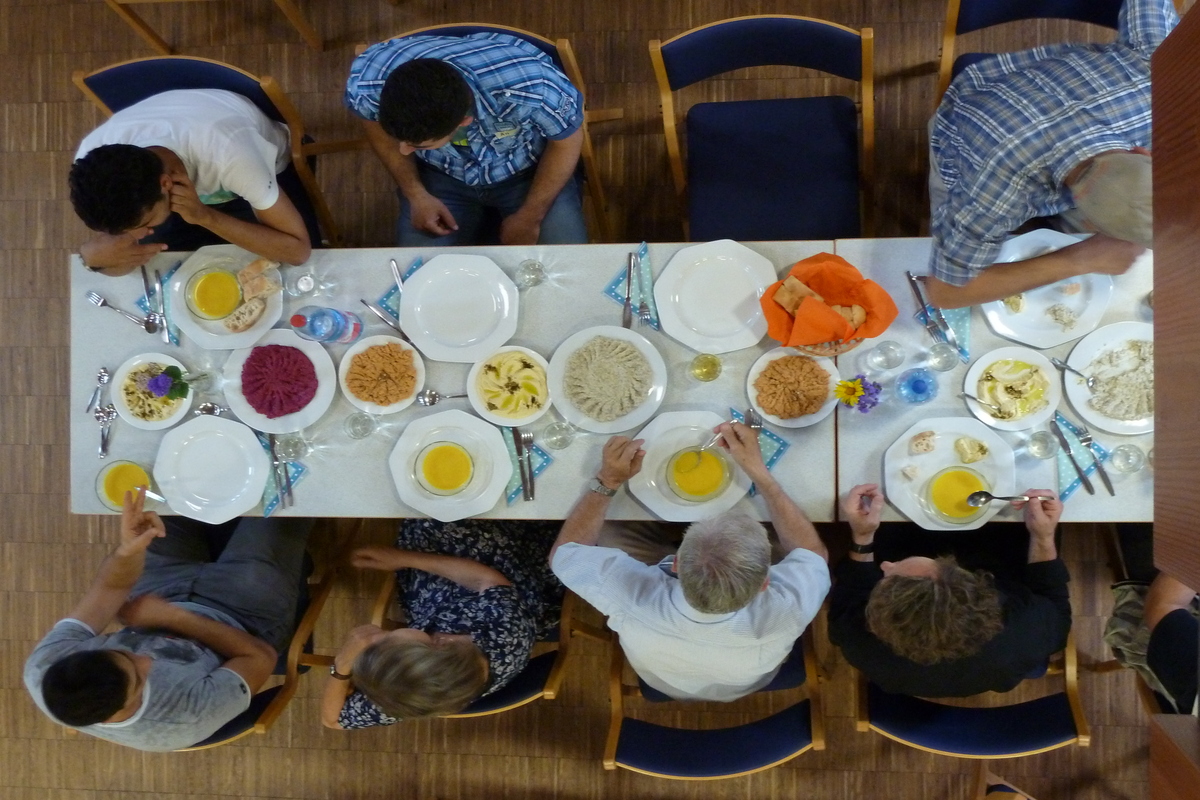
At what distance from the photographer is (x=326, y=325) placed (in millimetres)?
2006

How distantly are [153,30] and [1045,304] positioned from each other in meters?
3.26

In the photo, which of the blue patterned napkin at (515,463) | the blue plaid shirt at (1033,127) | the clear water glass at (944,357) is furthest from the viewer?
the blue patterned napkin at (515,463)

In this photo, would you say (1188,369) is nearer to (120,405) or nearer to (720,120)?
(720,120)

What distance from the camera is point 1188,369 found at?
701 mm

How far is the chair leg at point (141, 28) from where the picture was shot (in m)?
2.75

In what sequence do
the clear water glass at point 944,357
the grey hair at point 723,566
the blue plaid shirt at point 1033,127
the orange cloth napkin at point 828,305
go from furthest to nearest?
the clear water glass at point 944,357 < the orange cloth napkin at point 828,305 < the grey hair at point 723,566 < the blue plaid shirt at point 1033,127

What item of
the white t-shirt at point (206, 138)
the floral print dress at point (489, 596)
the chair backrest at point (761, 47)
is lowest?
the floral print dress at point (489, 596)

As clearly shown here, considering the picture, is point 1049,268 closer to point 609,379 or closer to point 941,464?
point 941,464

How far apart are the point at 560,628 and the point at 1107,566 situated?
1849mm

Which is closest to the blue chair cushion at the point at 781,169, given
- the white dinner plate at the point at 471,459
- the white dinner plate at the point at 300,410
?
the white dinner plate at the point at 471,459

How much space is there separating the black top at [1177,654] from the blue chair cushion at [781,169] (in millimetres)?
1284

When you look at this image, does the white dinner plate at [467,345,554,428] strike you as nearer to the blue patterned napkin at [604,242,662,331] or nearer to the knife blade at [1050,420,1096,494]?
the blue patterned napkin at [604,242,662,331]

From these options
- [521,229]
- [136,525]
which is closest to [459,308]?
[521,229]

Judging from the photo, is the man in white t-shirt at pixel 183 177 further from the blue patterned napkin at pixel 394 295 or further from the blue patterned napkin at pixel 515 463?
the blue patterned napkin at pixel 515 463
